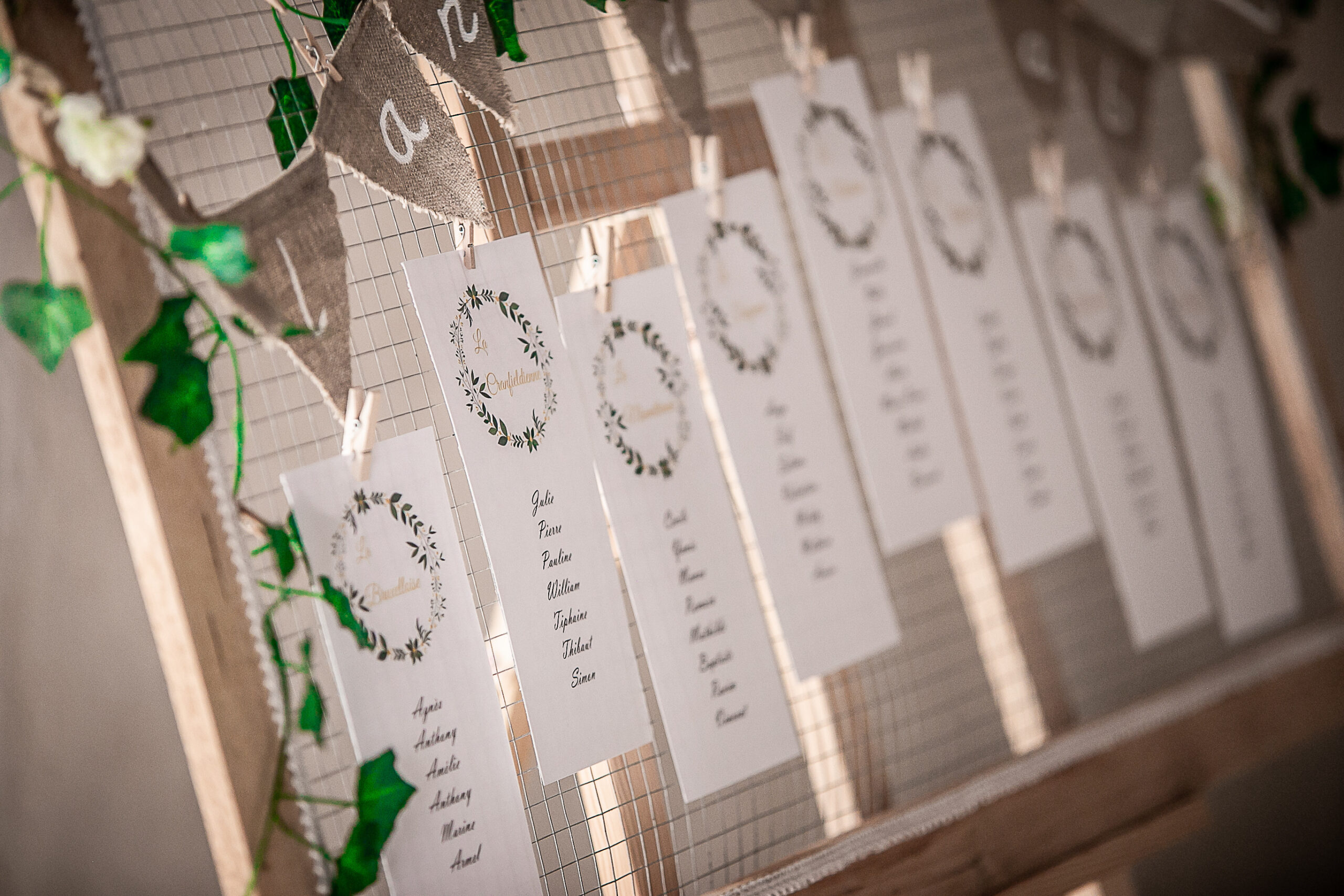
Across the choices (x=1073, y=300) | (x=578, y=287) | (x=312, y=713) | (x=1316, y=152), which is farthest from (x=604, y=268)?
(x=1316, y=152)

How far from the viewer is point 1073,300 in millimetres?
940

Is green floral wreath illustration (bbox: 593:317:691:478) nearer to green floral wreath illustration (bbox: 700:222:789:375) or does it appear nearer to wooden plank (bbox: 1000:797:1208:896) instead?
green floral wreath illustration (bbox: 700:222:789:375)

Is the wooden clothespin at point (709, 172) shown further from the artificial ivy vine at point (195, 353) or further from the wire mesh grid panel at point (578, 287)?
the artificial ivy vine at point (195, 353)

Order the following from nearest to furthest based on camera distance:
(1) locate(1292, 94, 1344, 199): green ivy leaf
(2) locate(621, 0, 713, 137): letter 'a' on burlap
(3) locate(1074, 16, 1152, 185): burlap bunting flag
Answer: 1. (2) locate(621, 0, 713, 137): letter 'a' on burlap
2. (3) locate(1074, 16, 1152, 185): burlap bunting flag
3. (1) locate(1292, 94, 1344, 199): green ivy leaf

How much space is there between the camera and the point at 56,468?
902 millimetres

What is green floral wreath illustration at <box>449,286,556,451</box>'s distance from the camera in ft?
1.91

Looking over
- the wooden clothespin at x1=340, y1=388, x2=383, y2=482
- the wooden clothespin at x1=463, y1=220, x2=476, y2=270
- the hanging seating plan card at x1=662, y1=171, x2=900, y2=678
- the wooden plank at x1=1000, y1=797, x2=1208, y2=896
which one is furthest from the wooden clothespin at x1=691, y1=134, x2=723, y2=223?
the wooden plank at x1=1000, y1=797, x2=1208, y2=896

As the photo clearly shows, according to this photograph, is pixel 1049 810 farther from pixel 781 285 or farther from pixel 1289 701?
pixel 781 285


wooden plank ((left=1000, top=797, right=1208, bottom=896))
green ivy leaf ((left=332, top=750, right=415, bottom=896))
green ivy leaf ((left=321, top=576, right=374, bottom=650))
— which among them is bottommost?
wooden plank ((left=1000, top=797, right=1208, bottom=896))

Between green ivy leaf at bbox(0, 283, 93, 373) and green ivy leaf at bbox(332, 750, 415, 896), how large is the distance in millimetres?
301

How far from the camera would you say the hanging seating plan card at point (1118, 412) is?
933 millimetres

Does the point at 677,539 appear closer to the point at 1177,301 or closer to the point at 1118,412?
the point at 1118,412

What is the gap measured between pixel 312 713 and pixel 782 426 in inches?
16.8

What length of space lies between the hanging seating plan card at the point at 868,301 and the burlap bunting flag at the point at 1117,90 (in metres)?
0.33
